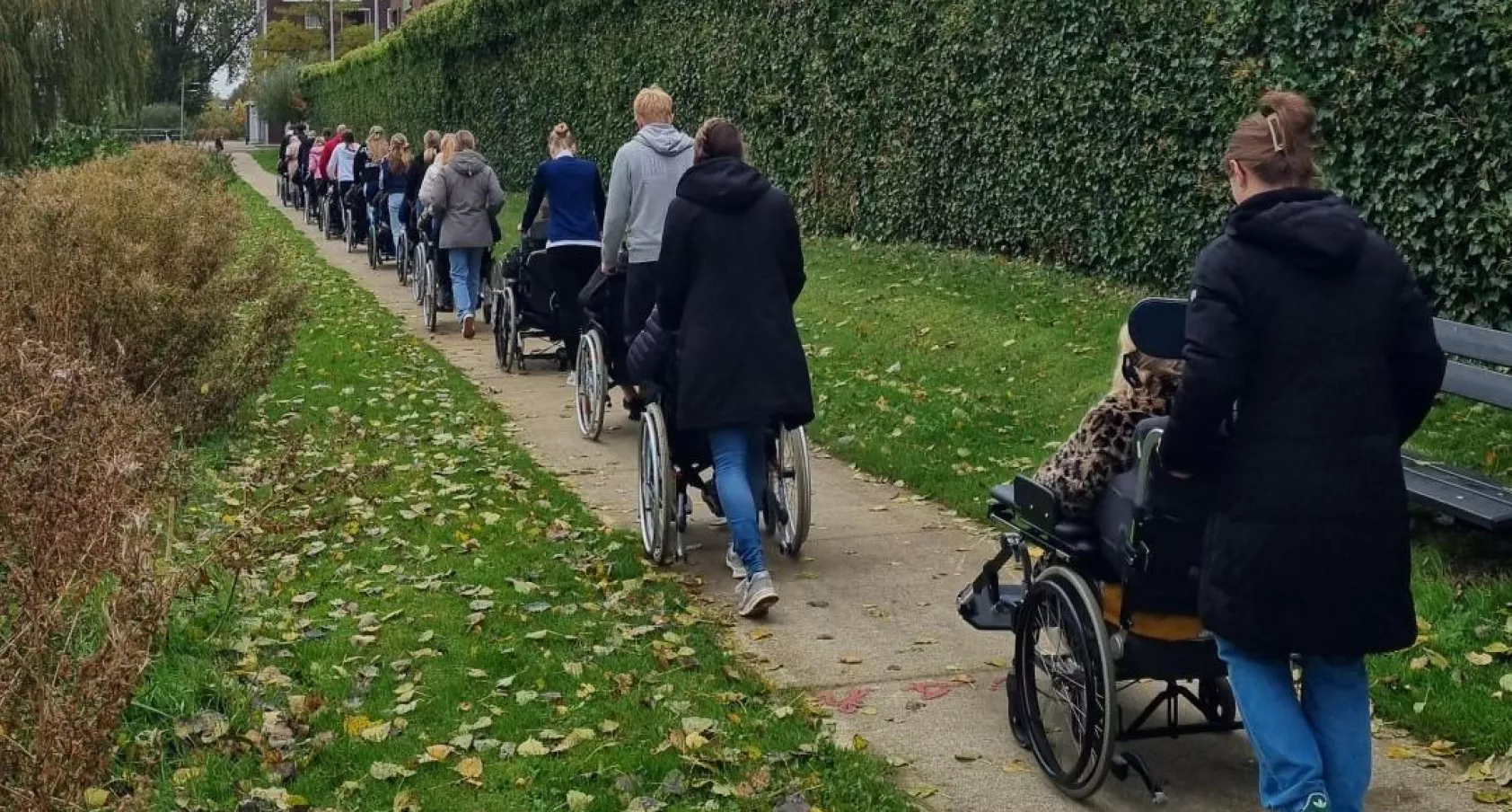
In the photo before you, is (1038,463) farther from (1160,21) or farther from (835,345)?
(1160,21)

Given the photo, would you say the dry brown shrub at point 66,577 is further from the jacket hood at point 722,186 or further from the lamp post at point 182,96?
the lamp post at point 182,96

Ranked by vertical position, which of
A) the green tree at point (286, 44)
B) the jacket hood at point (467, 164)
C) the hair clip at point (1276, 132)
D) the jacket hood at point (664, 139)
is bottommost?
the jacket hood at point (467, 164)

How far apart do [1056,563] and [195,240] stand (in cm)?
741

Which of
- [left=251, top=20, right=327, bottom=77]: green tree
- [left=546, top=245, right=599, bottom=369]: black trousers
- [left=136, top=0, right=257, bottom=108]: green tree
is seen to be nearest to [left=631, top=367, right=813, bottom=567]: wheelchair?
[left=546, top=245, right=599, bottom=369]: black trousers

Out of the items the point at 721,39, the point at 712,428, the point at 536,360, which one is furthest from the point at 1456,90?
the point at 721,39

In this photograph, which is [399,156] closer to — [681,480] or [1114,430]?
[681,480]

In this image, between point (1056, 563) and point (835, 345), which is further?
point (835, 345)

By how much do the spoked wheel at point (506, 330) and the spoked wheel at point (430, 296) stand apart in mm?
2223

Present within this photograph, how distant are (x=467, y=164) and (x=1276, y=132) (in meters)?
11.8

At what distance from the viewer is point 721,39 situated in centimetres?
2391

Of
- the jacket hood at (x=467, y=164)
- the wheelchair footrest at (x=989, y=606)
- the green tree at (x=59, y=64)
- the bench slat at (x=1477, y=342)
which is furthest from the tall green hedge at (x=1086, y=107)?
the green tree at (x=59, y=64)

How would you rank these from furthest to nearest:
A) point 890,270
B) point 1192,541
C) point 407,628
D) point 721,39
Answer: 1. point 721,39
2. point 890,270
3. point 407,628
4. point 1192,541

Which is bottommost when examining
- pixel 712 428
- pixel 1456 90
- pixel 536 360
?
pixel 536 360

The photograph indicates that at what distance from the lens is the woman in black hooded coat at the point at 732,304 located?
6832 mm
